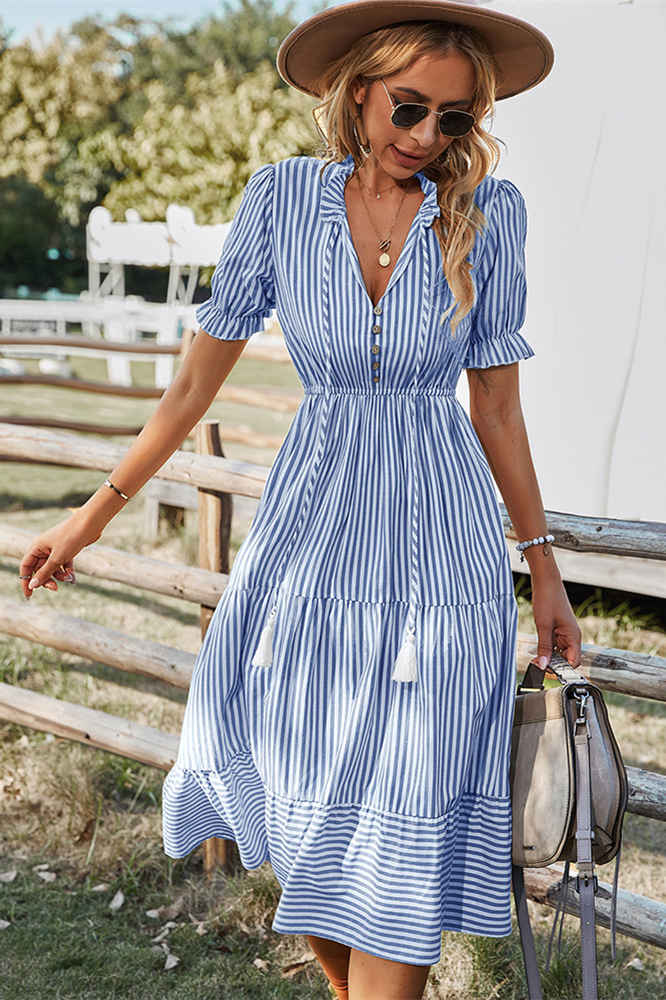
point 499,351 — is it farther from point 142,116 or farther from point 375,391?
point 142,116

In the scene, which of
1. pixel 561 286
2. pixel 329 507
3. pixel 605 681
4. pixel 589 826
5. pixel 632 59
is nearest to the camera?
pixel 589 826

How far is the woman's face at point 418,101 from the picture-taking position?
1.85m

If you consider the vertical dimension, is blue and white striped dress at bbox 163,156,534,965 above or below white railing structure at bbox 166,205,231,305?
below

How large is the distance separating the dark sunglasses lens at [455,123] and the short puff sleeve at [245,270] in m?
0.34

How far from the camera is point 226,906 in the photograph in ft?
10.8

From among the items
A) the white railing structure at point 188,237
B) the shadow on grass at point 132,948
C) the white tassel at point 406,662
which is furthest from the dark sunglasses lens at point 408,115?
the white railing structure at point 188,237

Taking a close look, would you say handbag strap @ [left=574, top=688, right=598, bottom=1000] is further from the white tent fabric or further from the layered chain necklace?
the white tent fabric

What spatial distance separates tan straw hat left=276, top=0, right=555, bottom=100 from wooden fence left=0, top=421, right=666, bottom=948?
1407 mm

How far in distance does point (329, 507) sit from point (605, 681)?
153 centimetres

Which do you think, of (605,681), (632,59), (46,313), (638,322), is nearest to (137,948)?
(605,681)

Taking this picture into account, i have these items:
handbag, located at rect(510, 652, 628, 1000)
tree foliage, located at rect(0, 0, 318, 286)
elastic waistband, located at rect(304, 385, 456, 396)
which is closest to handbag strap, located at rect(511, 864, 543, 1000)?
handbag, located at rect(510, 652, 628, 1000)

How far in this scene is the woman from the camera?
187 centimetres

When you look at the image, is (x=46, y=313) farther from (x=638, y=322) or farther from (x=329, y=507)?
(x=329, y=507)

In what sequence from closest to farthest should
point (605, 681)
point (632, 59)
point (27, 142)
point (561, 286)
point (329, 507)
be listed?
1. point (329, 507)
2. point (605, 681)
3. point (632, 59)
4. point (561, 286)
5. point (27, 142)
